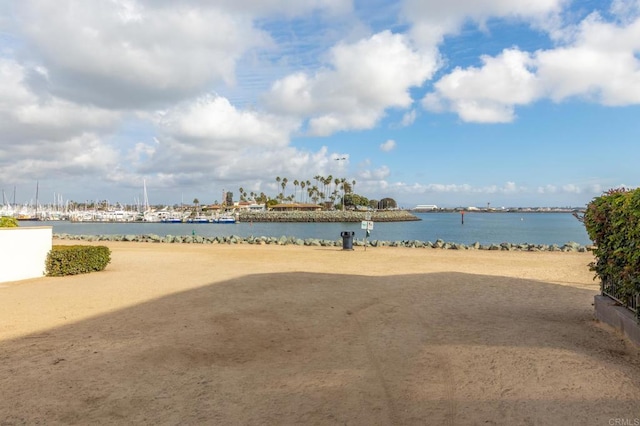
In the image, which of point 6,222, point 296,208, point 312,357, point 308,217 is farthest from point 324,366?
point 296,208

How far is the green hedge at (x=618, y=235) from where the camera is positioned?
4931 mm

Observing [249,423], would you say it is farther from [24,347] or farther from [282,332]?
[24,347]

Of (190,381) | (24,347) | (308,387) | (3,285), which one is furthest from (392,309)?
(3,285)

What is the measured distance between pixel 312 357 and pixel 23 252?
33.6 feet

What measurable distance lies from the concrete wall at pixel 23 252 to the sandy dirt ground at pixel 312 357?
1546mm

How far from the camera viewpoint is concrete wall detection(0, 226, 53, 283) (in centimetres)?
1084

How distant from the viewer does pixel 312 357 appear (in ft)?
16.1

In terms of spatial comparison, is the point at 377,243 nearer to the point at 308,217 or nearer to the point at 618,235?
the point at 618,235

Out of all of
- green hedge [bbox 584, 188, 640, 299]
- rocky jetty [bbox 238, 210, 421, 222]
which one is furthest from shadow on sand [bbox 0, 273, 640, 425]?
rocky jetty [bbox 238, 210, 421, 222]

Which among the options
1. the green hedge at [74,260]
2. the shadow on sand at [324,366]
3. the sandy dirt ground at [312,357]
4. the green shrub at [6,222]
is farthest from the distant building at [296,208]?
the shadow on sand at [324,366]

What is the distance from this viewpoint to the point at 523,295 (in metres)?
8.91

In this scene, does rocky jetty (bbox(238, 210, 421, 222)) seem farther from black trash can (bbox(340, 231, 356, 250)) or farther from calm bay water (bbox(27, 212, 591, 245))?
black trash can (bbox(340, 231, 356, 250))

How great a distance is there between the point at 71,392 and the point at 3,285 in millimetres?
8502

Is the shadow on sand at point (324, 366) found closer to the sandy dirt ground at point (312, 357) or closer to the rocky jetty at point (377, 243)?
the sandy dirt ground at point (312, 357)
